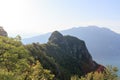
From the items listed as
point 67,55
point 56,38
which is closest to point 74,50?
point 56,38

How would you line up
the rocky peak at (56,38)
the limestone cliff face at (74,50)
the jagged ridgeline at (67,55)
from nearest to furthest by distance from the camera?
the jagged ridgeline at (67,55), the limestone cliff face at (74,50), the rocky peak at (56,38)

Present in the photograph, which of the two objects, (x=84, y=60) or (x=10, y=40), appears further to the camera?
(x=84, y=60)

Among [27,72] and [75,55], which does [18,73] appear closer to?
[27,72]

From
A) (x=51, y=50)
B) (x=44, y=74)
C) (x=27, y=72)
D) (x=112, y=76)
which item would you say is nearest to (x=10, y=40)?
(x=27, y=72)

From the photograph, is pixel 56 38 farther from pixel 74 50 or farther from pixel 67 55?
pixel 67 55

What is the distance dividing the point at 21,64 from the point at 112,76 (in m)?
49.2

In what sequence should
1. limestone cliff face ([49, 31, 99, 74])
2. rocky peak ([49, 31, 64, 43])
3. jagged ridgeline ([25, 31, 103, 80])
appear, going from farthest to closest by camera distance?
rocky peak ([49, 31, 64, 43]), limestone cliff face ([49, 31, 99, 74]), jagged ridgeline ([25, 31, 103, 80])

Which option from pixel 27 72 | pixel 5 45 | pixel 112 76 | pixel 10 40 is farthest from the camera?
pixel 112 76

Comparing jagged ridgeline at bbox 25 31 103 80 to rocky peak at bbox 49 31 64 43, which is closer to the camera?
jagged ridgeline at bbox 25 31 103 80

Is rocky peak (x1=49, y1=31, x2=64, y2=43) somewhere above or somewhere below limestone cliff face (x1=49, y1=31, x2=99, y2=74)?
above

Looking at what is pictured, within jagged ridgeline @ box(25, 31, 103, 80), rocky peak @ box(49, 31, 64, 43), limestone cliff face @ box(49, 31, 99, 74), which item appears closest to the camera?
jagged ridgeline @ box(25, 31, 103, 80)

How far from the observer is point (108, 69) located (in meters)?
76.3

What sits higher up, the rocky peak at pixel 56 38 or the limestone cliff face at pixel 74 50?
the rocky peak at pixel 56 38

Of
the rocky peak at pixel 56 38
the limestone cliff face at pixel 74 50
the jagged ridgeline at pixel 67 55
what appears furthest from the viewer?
the rocky peak at pixel 56 38
